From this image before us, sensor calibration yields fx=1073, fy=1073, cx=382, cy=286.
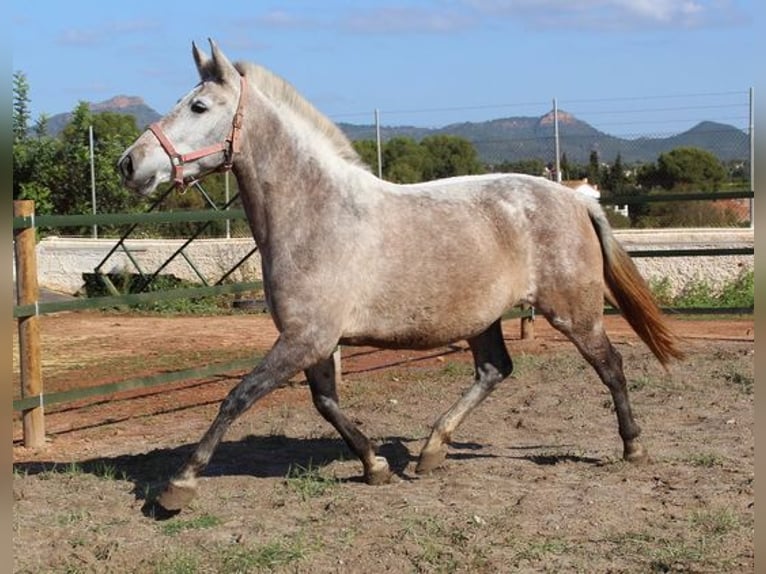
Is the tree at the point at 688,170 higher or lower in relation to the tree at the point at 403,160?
lower

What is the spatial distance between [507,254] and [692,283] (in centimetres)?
894

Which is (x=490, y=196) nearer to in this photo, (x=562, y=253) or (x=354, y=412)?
(x=562, y=253)

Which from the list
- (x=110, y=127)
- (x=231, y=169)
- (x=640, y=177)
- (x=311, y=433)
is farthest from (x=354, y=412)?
(x=110, y=127)

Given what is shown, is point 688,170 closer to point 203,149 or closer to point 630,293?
point 630,293

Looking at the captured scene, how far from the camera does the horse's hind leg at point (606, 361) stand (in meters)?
5.68

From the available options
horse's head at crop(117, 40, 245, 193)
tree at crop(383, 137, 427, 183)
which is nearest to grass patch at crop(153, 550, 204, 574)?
horse's head at crop(117, 40, 245, 193)

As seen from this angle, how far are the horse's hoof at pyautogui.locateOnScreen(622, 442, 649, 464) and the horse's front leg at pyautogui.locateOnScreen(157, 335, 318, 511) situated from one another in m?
1.87

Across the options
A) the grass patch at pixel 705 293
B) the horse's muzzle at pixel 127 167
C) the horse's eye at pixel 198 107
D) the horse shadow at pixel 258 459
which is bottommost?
the horse shadow at pixel 258 459

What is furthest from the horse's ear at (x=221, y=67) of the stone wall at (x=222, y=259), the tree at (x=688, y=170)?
the tree at (x=688, y=170)

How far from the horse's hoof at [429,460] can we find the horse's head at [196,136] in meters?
1.84

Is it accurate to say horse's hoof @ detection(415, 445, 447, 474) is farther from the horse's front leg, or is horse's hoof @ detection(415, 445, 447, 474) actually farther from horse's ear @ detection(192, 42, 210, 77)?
horse's ear @ detection(192, 42, 210, 77)

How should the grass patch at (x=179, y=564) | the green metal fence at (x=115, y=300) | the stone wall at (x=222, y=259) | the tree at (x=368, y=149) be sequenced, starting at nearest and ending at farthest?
the grass patch at (x=179, y=564) → the green metal fence at (x=115, y=300) → the stone wall at (x=222, y=259) → the tree at (x=368, y=149)

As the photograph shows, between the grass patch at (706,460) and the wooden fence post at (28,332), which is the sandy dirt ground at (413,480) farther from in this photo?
the wooden fence post at (28,332)

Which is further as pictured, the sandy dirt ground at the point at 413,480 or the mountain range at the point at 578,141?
the mountain range at the point at 578,141
